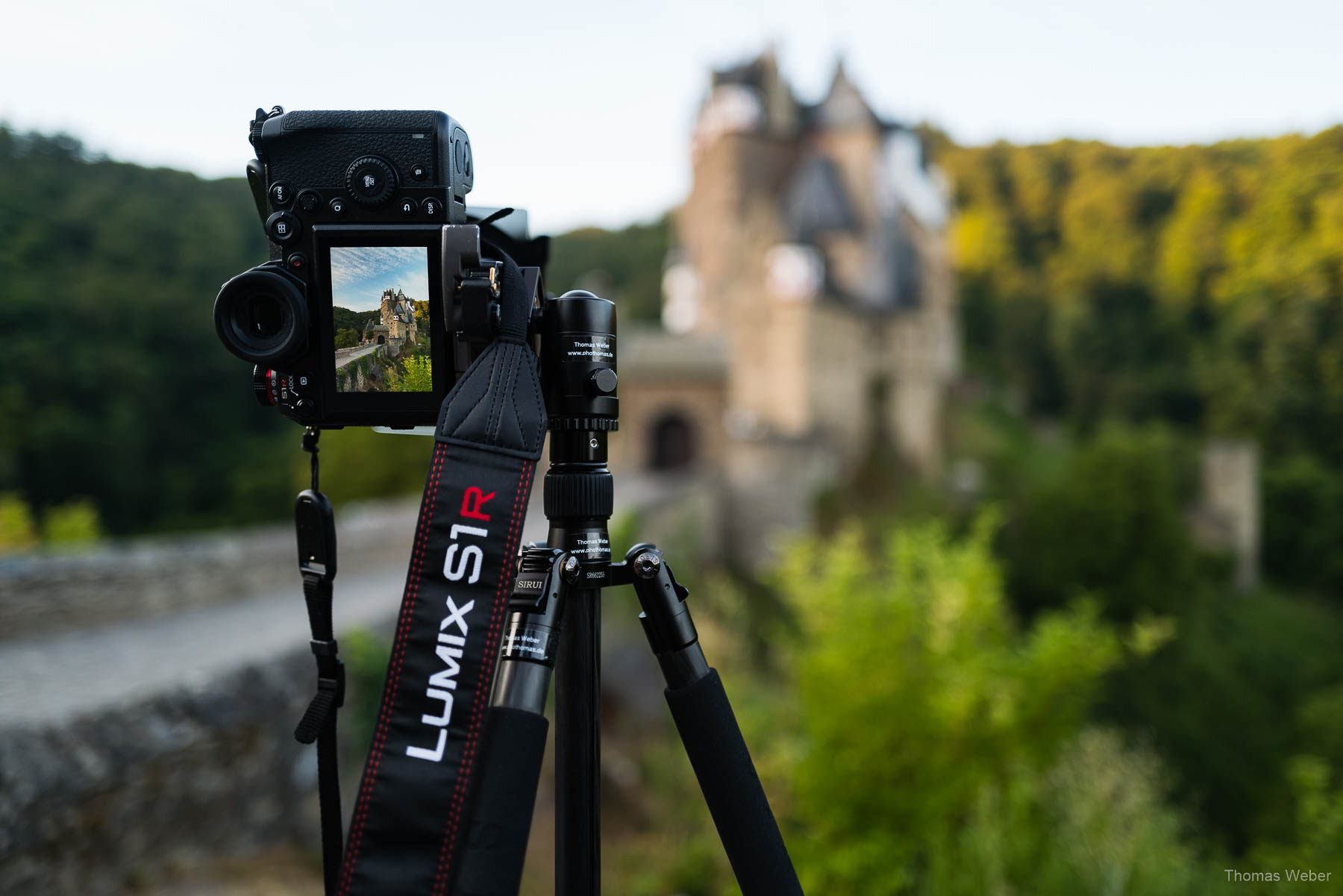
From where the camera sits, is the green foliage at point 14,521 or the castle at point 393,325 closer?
the castle at point 393,325

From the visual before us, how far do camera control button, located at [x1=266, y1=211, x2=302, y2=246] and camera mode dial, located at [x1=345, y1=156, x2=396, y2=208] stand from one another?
8cm

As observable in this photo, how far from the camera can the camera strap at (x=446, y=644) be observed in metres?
0.81

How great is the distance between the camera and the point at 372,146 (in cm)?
101

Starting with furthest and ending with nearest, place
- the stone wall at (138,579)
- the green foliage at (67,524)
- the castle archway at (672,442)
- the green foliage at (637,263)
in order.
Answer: the green foliage at (637,263) → the castle archway at (672,442) → the green foliage at (67,524) → the stone wall at (138,579)

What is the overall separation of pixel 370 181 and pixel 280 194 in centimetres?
12

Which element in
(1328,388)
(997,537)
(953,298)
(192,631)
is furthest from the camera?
(953,298)

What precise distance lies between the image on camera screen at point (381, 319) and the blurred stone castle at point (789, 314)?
14.9 meters

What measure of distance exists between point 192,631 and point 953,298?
23.4 metres

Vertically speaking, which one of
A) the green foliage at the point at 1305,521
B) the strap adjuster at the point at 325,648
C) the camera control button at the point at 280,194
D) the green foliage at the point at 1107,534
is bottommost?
the green foliage at the point at 1107,534

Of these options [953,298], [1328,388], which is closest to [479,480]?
[1328,388]

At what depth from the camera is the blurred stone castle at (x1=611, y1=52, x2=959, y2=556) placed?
17828mm

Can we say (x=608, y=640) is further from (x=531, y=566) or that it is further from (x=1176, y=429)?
(x=531, y=566)

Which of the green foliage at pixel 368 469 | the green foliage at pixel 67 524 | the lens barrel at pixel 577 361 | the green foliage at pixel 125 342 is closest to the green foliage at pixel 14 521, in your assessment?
the green foliage at pixel 125 342

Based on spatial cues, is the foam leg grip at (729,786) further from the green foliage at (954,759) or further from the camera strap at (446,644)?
the green foliage at (954,759)
